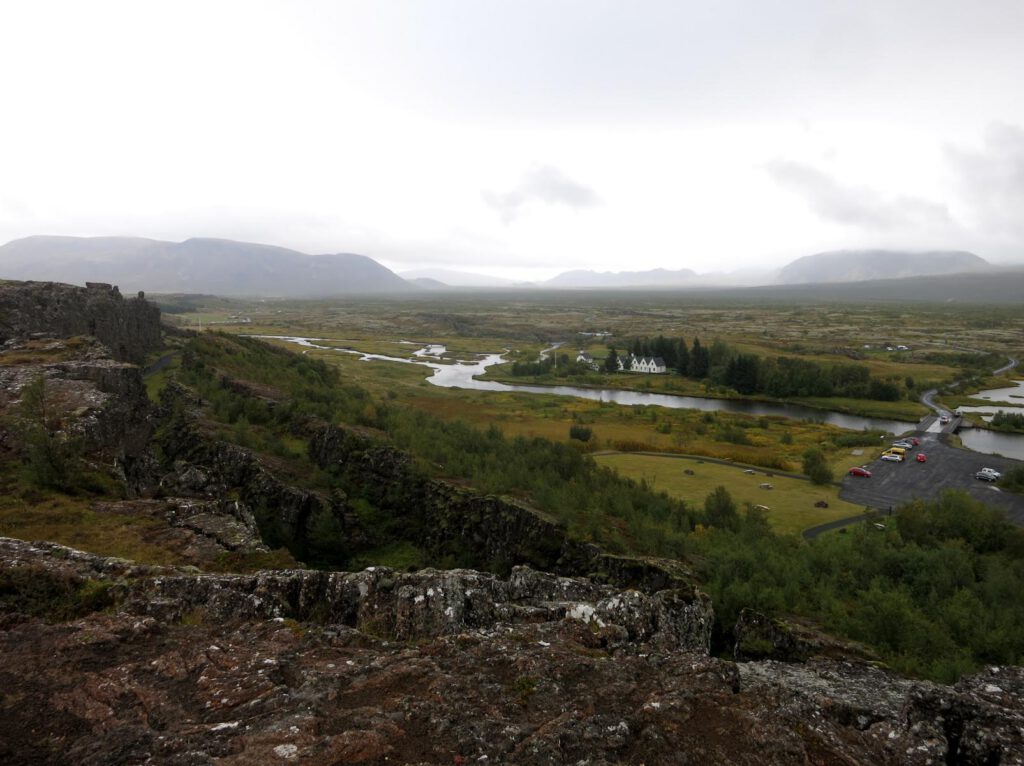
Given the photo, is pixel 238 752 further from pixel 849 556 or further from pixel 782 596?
pixel 849 556

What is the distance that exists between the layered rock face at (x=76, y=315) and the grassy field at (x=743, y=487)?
54469 mm

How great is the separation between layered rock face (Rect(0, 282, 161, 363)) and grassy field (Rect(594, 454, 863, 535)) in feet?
179

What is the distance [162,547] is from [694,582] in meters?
25.1

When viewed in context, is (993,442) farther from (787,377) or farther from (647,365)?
(647,365)

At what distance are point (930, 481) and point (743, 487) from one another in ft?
82.6

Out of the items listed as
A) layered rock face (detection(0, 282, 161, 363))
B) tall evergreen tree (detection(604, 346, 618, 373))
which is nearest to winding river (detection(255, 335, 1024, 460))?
tall evergreen tree (detection(604, 346, 618, 373))

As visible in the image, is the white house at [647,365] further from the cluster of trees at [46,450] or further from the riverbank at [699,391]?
the cluster of trees at [46,450]

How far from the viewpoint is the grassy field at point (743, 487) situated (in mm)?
49312

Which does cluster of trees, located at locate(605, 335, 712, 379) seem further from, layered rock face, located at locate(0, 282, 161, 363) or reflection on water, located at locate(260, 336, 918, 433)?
layered rock face, located at locate(0, 282, 161, 363)

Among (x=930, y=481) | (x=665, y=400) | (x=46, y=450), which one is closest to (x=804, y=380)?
(x=665, y=400)

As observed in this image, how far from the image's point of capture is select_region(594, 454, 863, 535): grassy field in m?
49.3

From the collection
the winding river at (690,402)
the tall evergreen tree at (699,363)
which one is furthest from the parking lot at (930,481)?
the tall evergreen tree at (699,363)

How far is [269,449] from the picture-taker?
39562 millimetres


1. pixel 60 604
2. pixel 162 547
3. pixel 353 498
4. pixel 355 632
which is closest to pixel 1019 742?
pixel 355 632
